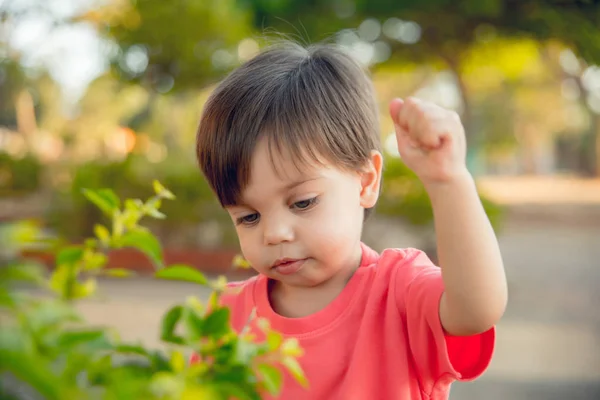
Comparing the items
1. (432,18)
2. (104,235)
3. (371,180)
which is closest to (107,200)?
(104,235)

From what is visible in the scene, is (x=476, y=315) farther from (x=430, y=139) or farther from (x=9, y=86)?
(x=9, y=86)

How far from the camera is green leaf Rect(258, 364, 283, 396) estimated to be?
59 centimetres

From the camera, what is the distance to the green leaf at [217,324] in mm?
635

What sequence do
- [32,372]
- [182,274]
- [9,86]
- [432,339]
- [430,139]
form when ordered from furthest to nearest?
[9,86]
[432,339]
[430,139]
[182,274]
[32,372]

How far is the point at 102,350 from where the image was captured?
1.94 feet

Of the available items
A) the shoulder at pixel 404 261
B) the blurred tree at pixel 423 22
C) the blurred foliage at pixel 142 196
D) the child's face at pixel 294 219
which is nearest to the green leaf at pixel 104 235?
the child's face at pixel 294 219

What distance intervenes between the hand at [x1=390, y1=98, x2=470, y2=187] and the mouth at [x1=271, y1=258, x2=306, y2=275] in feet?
1.32

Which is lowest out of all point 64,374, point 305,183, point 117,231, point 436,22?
point 64,374

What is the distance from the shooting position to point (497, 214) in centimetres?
790

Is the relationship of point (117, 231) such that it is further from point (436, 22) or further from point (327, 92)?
point (436, 22)

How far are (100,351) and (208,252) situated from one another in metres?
8.56

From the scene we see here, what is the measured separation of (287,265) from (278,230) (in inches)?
3.6

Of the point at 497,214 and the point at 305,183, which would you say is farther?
the point at 497,214

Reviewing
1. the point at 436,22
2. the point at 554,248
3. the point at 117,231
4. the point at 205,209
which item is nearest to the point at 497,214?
the point at 205,209
